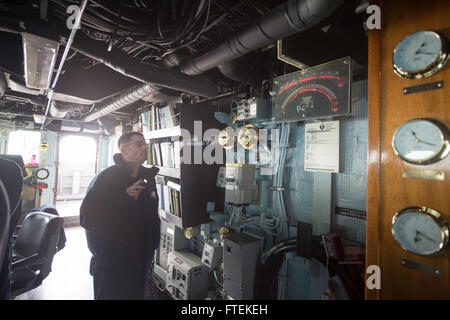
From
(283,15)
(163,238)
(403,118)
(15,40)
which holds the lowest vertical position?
(163,238)

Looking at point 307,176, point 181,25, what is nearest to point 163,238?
point 307,176

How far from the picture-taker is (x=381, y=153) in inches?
46.6

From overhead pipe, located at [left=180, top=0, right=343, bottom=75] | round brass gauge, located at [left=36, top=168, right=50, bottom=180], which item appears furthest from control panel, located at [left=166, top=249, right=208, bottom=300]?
round brass gauge, located at [left=36, top=168, right=50, bottom=180]

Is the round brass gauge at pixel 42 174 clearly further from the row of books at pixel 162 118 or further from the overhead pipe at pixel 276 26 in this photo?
the overhead pipe at pixel 276 26

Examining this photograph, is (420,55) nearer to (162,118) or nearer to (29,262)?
(162,118)

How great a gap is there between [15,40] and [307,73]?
327cm

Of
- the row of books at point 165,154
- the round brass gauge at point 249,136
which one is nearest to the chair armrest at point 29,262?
the row of books at point 165,154

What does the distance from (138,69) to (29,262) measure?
219cm

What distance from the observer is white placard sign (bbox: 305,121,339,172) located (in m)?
1.91

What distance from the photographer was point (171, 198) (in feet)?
9.98

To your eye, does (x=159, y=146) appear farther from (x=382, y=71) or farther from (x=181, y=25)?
(x=382, y=71)

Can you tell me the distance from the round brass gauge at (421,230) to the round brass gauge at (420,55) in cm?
68

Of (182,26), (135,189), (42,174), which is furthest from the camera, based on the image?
(42,174)

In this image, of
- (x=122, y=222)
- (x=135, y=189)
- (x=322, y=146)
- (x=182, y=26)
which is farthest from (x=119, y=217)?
(x=322, y=146)
